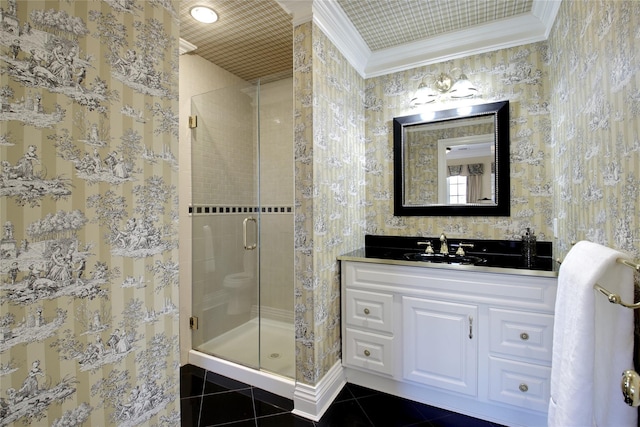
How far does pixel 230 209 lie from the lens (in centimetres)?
259

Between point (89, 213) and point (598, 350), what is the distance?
59.4 inches

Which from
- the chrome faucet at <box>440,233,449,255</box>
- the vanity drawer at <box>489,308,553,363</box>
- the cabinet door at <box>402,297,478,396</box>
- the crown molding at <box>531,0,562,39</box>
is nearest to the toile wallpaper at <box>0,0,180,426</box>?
the cabinet door at <box>402,297,478,396</box>

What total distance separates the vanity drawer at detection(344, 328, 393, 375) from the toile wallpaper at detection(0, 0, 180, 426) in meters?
1.28

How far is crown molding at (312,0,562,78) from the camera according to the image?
1.80 meters

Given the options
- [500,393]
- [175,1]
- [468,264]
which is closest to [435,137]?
[468,264]

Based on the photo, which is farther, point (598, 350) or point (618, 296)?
point (598, 350)

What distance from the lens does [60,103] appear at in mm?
674

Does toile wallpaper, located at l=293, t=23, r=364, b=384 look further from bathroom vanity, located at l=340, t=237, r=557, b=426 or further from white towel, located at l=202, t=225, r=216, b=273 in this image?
white towel, located at l=202, t=225, r=216, b=273

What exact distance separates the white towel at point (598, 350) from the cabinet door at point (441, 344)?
77 cm

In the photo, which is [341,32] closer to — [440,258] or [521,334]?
[440,258]

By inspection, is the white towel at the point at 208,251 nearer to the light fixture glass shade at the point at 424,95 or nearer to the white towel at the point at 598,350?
the light fixture glass shade at the point at 424,95

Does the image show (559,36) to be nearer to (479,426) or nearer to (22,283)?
(479,426)

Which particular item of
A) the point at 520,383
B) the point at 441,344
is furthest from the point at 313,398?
the point at 520,383

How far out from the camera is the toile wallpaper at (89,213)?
2.00 feet
